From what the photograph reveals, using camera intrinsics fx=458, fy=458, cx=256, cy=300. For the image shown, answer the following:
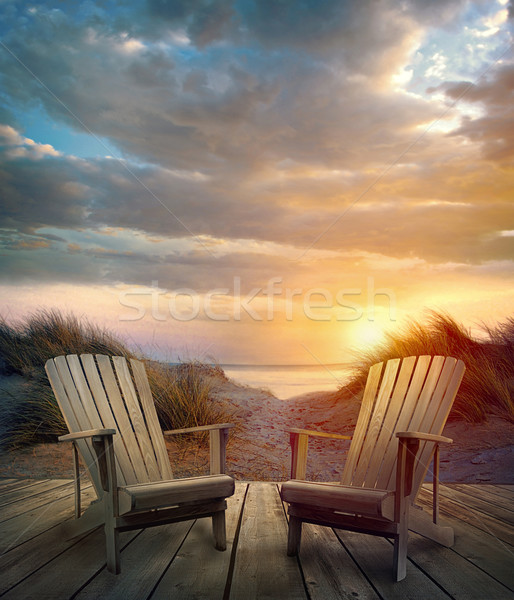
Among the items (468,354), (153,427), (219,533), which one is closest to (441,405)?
(219,533)

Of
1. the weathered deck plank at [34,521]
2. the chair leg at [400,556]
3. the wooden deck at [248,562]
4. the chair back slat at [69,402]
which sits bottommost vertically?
the weathered deck plank at [34,521]

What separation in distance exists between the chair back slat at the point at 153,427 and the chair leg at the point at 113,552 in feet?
A: 2.24

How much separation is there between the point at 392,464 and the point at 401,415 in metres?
0.30

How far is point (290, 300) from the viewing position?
7551 mm

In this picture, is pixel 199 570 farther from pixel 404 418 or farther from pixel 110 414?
pixel 404 418

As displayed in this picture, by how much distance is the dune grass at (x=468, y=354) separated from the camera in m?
5.84

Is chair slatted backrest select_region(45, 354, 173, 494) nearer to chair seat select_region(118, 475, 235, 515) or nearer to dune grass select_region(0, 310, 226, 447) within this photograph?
chair seat select_region(118, 475, 235, 515)

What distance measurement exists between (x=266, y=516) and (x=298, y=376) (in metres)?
13.5

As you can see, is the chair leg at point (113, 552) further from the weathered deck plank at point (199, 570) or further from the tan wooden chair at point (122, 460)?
the weathered deck plank at point (199, 570)

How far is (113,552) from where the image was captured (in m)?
1.93

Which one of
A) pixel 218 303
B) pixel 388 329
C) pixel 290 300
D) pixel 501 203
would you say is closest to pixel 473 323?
pixel 388 329

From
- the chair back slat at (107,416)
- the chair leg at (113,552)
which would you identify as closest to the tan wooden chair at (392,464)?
the chair leg at (113,552)

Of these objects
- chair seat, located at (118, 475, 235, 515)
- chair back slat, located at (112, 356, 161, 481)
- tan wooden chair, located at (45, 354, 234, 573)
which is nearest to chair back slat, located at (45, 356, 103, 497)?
tan wooden chair, located at (45, 354, 234, 573)

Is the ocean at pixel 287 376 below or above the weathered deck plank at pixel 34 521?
below
